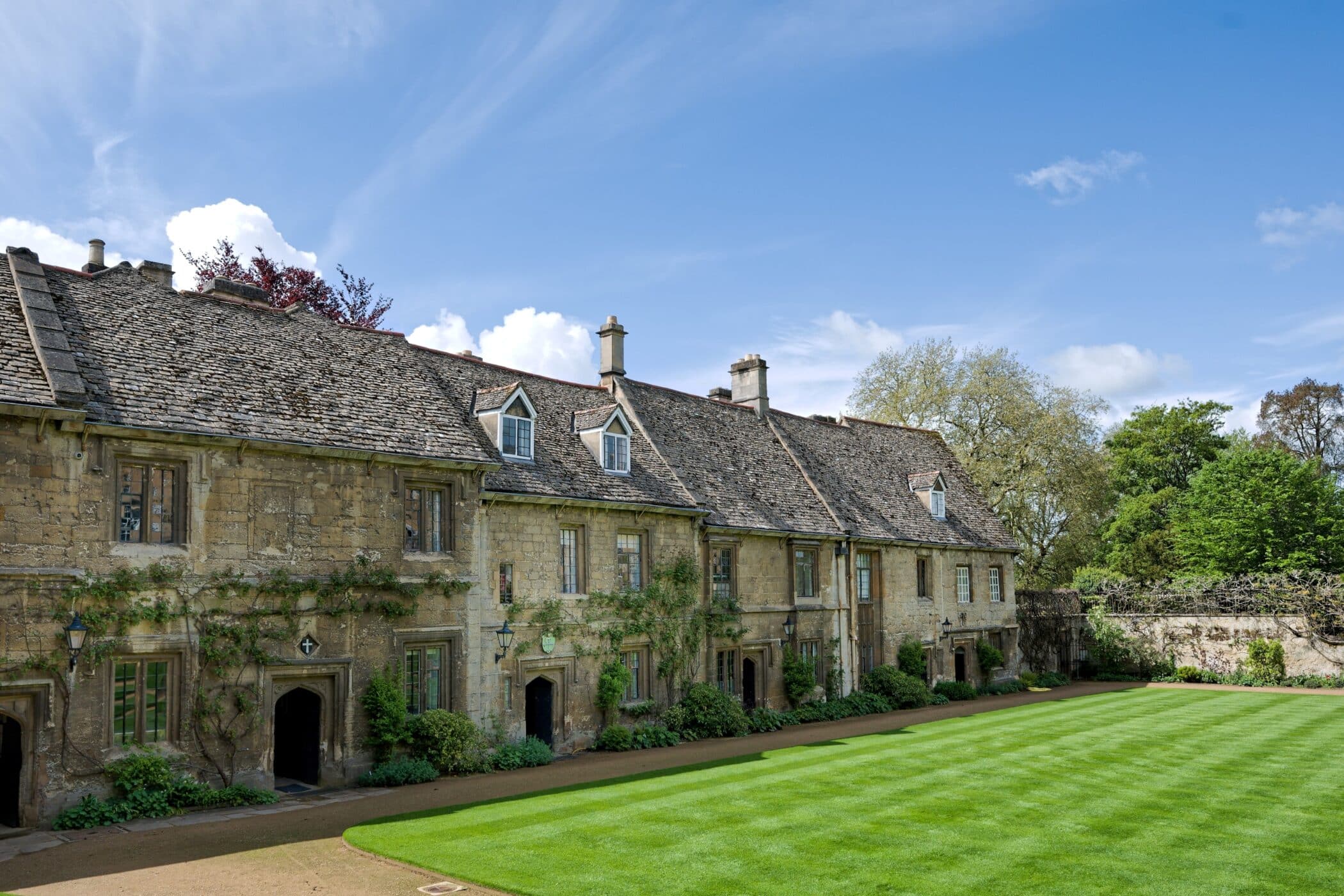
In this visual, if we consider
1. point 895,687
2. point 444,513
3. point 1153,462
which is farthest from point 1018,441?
point 444,513

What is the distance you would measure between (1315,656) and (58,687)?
127 ft

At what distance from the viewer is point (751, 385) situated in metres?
34.5

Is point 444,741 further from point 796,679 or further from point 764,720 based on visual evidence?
point 796,679

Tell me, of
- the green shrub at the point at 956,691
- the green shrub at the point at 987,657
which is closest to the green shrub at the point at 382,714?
the green shrub at the point at 956,691

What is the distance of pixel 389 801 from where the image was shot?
1611cm

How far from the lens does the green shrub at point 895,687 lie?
3053 cm

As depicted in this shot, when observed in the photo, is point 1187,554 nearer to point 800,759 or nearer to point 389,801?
point 800,759

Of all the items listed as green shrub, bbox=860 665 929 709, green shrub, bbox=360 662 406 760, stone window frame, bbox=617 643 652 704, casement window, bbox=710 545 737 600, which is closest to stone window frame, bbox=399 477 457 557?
green shrub, bbox=360 662 406 760

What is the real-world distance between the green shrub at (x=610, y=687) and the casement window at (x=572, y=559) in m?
1.92

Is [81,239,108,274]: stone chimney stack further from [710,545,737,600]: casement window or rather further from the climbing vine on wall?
[710,545,737,600]: casement window

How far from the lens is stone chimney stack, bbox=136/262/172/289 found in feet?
64.8

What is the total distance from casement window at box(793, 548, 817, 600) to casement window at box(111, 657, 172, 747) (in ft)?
57.8

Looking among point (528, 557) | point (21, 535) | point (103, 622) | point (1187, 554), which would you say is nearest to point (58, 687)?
point (103, 622)

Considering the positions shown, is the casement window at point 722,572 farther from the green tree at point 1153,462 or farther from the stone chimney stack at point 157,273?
the green tree at point 1153,462
